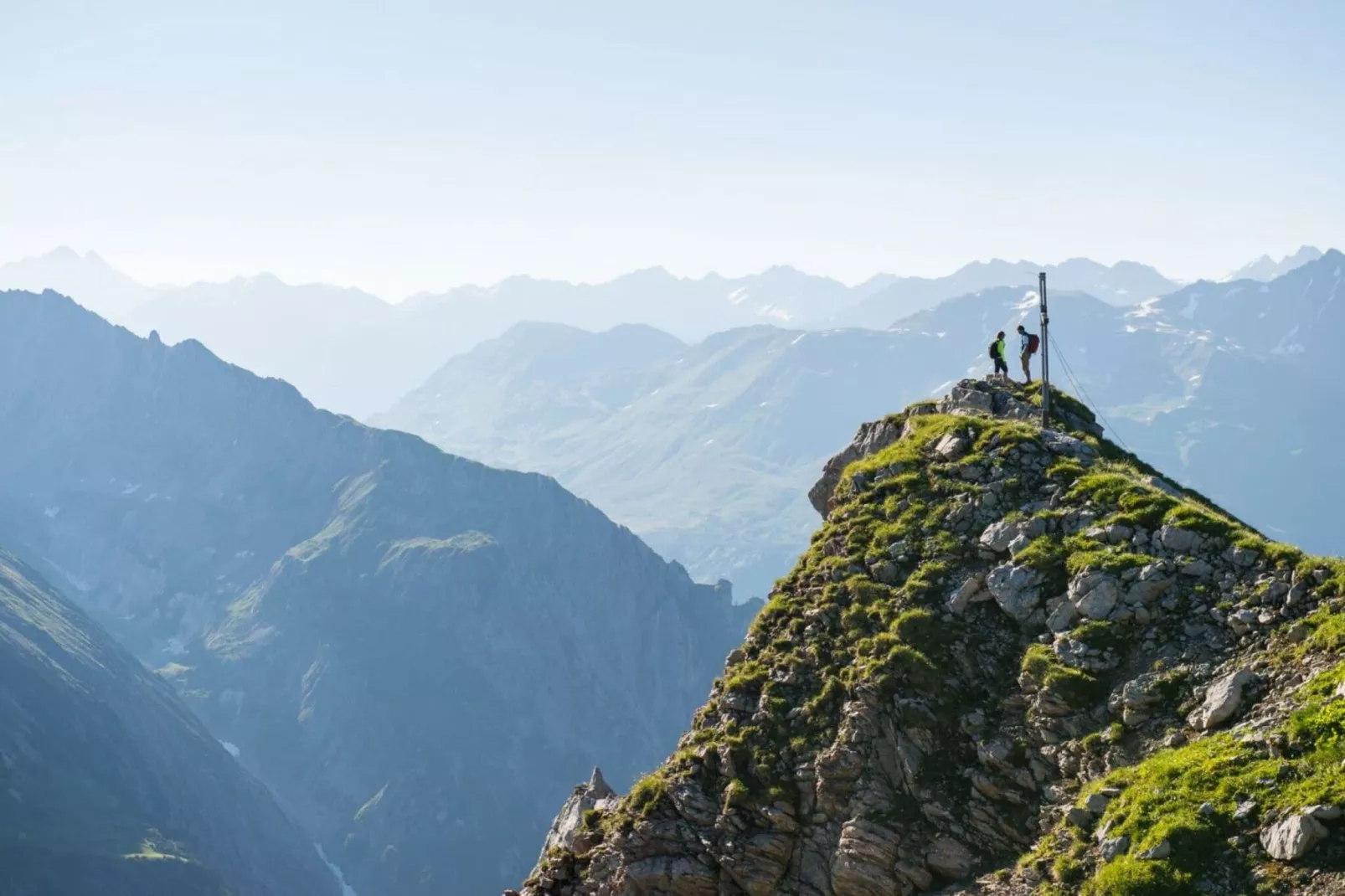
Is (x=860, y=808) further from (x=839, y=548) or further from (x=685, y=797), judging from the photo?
(x=839, y=548)

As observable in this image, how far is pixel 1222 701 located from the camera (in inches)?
1096

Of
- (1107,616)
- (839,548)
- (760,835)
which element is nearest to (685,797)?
(760,835)

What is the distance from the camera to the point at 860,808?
3147cm

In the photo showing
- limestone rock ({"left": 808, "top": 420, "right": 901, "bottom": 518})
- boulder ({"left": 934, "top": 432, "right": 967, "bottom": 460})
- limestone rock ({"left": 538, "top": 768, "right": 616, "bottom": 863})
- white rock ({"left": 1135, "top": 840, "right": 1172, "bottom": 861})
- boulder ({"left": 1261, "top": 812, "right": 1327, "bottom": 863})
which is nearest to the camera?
boulder ({"left": 1261, "top": 812, "right": 1327, "bottom": 863})

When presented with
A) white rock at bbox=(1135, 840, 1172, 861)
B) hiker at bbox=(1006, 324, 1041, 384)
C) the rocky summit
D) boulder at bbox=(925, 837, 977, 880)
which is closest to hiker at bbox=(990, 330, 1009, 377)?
hiker at bbox=(1006, 324, 1041, 384)

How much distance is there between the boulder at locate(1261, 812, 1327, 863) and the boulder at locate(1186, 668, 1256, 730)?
3651 millimetres

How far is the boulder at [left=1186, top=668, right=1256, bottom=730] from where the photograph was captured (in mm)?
27734

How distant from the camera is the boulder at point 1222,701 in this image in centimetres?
2773

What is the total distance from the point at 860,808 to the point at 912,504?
413 inches

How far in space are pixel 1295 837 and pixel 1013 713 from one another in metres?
8.34

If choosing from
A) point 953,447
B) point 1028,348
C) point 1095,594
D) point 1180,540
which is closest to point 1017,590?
point 1095,594

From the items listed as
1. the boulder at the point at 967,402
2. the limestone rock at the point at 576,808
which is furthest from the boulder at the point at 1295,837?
the boulder at the point at 967,402

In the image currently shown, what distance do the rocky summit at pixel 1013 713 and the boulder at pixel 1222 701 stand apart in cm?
5

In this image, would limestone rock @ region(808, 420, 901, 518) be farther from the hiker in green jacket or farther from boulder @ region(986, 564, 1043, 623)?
boulder @ region(986, 564, 1043, 623)
